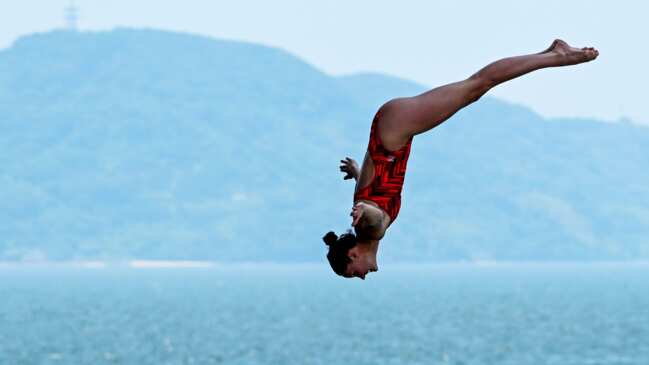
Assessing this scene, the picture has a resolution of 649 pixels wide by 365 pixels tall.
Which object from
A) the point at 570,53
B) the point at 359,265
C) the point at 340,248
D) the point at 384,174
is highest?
the point at 570,53

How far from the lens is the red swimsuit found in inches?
406

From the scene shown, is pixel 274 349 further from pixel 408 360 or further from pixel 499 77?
pixel 499 77

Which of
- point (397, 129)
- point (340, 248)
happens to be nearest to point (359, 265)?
point (340, 248)

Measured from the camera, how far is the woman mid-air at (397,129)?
10.1m

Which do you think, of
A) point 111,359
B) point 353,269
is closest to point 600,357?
point 111,359

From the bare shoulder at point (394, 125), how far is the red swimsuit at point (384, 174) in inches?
1.9

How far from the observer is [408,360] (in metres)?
176

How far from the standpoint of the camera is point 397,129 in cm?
1022

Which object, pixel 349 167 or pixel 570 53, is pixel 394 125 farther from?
pixel 349 167

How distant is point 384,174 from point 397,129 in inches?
15.4

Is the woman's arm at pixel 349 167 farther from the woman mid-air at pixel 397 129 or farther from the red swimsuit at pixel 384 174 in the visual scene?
the red swimsuit at pixel 384 174

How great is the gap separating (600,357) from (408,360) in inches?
1048

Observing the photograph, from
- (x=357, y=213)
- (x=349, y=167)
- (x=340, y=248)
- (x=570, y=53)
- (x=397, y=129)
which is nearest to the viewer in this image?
(x=357, y=213)

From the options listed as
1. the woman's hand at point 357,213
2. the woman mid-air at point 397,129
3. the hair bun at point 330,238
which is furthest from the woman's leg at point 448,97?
the hair bun at point 330,238
